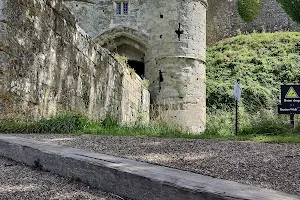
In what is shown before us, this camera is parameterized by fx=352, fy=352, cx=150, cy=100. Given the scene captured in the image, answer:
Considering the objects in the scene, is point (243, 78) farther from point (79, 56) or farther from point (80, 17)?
point (79, 56)

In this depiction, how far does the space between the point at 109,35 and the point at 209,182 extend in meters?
15.5

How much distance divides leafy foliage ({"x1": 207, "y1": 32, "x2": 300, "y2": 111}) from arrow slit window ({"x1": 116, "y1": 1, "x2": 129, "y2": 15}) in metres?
6.07

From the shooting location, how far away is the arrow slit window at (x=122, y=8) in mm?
16703

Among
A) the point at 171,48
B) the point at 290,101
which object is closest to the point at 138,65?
the point at 171,48

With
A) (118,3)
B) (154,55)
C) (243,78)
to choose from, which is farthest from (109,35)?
(243,78)

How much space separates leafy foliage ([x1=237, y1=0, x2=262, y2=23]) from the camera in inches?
1075

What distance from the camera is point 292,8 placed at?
85.3ft

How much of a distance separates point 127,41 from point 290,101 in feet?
33.6

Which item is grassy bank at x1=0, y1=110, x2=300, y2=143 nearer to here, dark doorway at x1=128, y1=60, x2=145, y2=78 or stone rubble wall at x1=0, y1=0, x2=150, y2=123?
stone rubble wall at x1=0, y1=0, x2=150, y2=123

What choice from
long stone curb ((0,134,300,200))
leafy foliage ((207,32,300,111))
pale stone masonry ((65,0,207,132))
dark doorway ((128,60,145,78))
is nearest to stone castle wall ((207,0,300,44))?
leafy foliage ((207,32,300,111))

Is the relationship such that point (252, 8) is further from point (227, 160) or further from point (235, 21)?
point (227, 160)

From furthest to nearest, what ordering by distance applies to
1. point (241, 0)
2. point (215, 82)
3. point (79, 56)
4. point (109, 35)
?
point (241, 0)
point (215, 82)
point (109, 35)
point (79, 56)

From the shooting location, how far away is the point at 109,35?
659 inches

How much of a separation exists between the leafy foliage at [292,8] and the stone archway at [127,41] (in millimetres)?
14488
